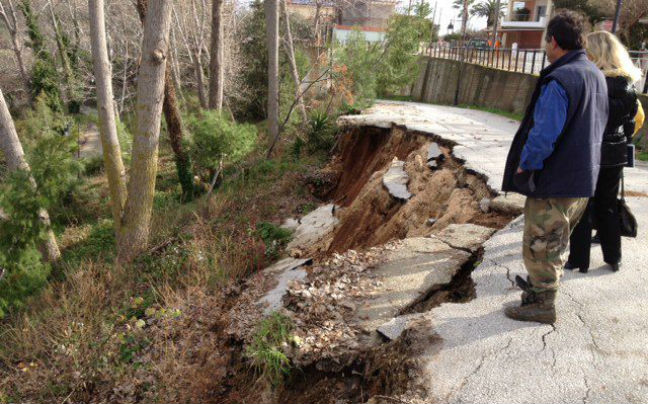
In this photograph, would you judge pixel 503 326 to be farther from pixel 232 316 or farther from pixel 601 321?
pixel 232 316

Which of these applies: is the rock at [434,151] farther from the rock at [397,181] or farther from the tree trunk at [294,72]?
the tree trunk at [294,72]

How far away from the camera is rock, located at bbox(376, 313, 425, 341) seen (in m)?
3.51

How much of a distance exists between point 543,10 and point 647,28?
1763 centimetres

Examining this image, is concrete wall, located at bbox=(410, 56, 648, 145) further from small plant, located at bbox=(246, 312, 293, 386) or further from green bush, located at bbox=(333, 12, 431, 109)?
small plant, located at bbox=(246, 312, 293, 386)

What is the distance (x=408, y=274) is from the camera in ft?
14.5

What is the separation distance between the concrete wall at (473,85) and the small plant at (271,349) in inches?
615

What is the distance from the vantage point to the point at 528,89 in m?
17.1

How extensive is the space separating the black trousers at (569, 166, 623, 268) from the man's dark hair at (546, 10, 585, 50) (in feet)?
4.11

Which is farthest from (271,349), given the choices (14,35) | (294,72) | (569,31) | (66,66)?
(14,35)

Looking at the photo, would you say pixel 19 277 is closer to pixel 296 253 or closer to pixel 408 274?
pixel 296 253

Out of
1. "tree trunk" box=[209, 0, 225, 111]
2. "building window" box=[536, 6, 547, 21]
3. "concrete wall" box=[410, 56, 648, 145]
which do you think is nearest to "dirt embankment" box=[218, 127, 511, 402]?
"concrete wall" box=[410, 56, 648, 145]

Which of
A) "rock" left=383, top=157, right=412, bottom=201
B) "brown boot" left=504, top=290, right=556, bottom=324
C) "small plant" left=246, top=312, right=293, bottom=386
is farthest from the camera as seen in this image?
"rock" left=383, top=157, right=412, bottom=201

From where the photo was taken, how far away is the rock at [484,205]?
5.86 m

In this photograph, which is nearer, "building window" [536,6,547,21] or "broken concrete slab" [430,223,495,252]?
"broken concrete slab" [430,223,495,252]
